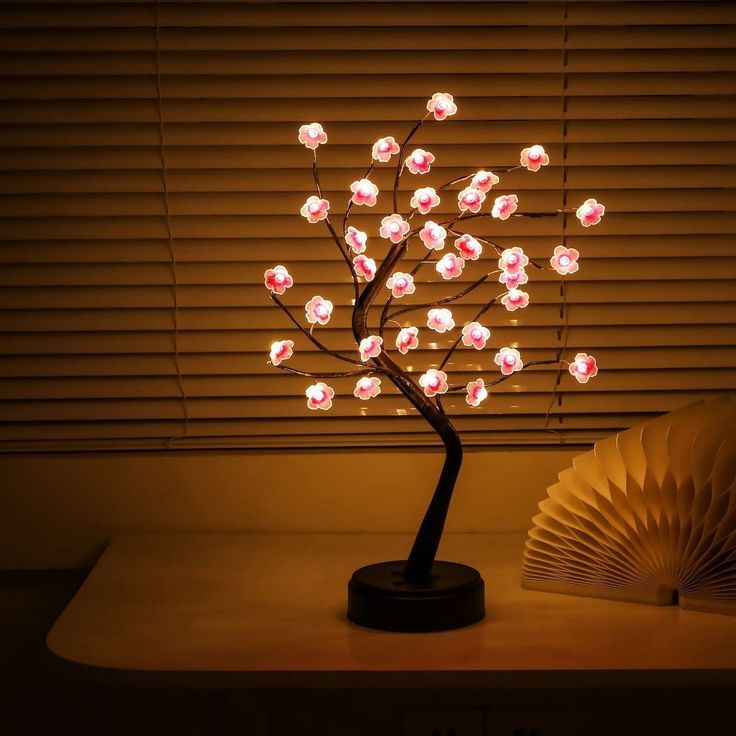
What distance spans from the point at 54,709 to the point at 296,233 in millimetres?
896

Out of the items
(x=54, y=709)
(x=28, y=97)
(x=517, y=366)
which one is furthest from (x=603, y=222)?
(x=54, y=709)

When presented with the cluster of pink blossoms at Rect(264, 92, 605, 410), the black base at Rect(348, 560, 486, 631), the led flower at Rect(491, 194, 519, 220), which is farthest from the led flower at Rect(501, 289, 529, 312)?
the black base at Rect(348, 560, 486, 631)

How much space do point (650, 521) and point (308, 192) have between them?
30.3 inches

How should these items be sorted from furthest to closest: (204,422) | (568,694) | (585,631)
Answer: (204,422) < (568,694) < (585,631)

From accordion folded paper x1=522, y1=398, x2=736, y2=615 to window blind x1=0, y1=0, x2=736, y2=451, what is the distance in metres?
0.31

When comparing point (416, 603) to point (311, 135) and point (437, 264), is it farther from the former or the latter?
point (311, 135)

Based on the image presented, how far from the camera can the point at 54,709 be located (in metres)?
1.60

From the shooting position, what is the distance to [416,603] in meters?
1.16

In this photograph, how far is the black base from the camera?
116 cm

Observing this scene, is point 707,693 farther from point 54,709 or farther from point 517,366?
point 54,709

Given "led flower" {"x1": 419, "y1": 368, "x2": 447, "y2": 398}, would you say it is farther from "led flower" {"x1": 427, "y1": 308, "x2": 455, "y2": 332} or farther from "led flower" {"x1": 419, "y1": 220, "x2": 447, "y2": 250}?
"led flower" {"x1": 419, "y1": 220, "x2": 447, "y2": 250}

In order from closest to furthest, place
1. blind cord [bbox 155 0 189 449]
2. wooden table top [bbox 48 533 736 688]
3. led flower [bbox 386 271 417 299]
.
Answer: wooden table top [bbox 48 533 736 688]
led flower [bbox 386 271 417 299]
blind cord [bbox 155 0 189 449]

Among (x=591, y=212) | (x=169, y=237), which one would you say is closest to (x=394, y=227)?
(x=591, y=212)

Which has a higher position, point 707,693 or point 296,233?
point 296,233
